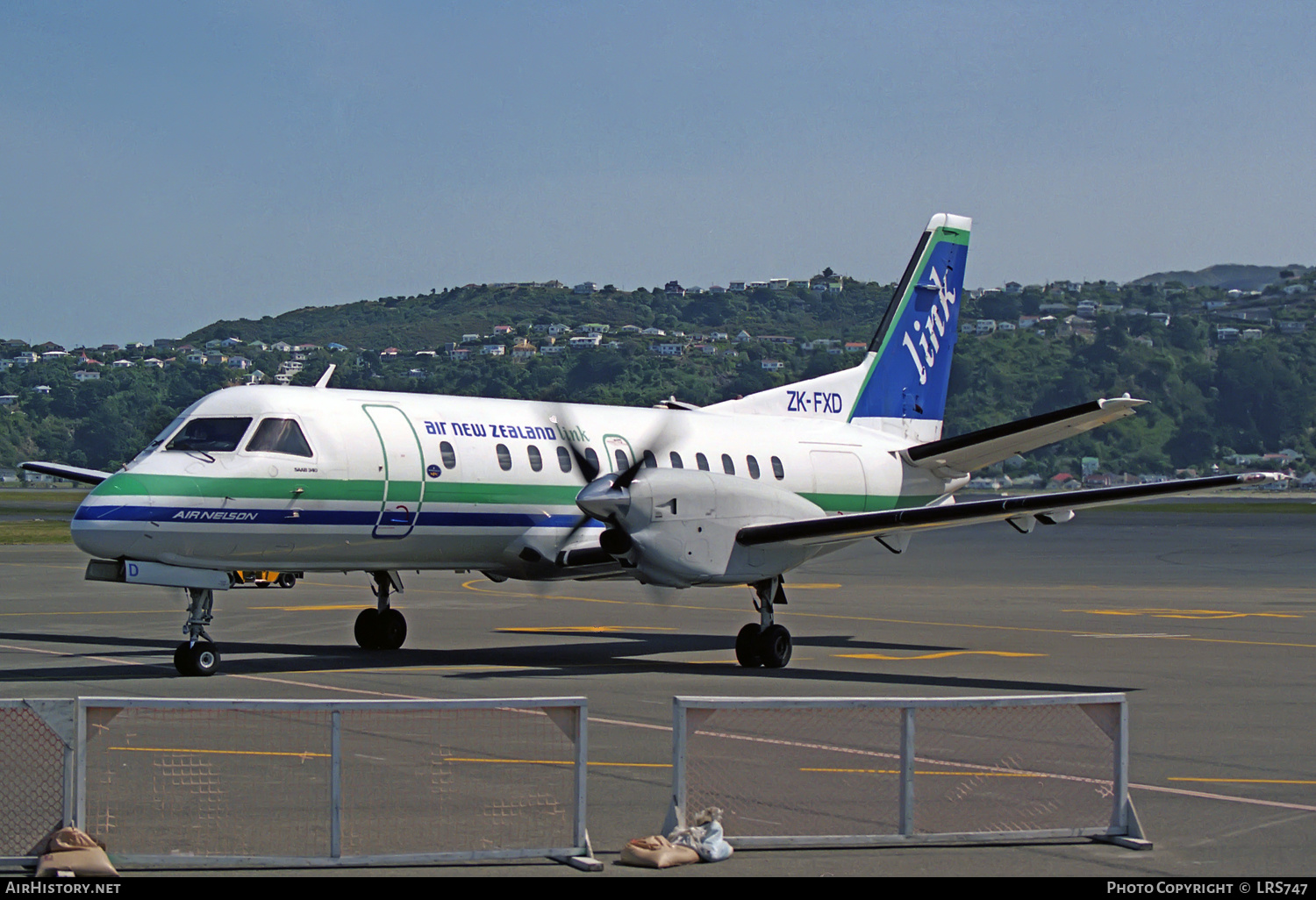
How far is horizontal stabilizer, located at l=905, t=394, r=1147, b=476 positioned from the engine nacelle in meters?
3.65

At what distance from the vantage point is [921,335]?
2594 cm

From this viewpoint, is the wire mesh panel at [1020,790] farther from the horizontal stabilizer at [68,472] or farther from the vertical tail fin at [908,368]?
the horizontal stabilizer at [68,472]

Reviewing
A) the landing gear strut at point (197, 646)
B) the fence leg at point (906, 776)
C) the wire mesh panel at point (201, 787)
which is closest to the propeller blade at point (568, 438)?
the landing gear strut at point (197, 646)

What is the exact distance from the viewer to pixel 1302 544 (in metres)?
52.7

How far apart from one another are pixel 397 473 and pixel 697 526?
12.1 ft

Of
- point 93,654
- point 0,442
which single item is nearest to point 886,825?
point 93,654

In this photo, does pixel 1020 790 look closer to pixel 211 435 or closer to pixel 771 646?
pixel 771 646

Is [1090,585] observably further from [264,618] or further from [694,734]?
[694,734]

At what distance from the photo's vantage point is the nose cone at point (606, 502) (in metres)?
17.6

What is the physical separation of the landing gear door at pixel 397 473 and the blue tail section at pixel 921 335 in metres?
8.97

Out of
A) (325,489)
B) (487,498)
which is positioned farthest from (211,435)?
(487,498)

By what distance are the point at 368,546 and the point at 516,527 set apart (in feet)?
6.94

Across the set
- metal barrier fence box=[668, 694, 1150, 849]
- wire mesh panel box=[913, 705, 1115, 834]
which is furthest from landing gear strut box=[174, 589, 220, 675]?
wire mesh panel box=[913, 705, 1115, 834]

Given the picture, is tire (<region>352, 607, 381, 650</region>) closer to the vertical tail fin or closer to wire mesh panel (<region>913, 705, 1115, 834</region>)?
the vertical tail fin
